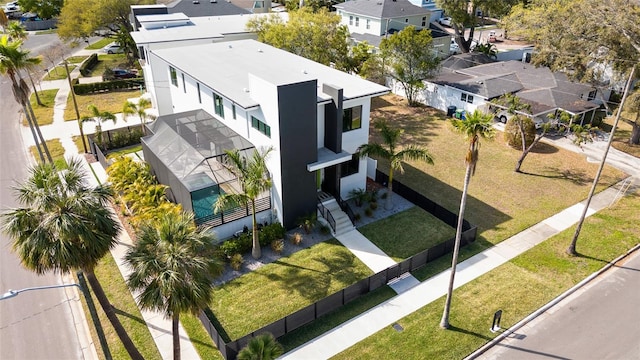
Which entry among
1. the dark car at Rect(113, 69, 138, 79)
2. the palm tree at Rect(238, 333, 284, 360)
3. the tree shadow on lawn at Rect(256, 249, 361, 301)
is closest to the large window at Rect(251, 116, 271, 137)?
the tree shadow on lawn at Rect(256, 249, 361, 301)

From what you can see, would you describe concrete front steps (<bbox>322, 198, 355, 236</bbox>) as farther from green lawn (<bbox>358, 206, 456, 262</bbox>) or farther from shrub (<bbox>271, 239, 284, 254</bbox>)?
shrub (<bbox>271, 239, 284, 254</bbox>)

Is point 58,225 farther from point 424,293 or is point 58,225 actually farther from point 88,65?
point 88,65

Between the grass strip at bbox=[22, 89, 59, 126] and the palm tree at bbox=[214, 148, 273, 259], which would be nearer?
the palm tree at bbox=[214, 148, 273, 259]

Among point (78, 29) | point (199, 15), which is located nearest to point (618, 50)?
point (199, 15)

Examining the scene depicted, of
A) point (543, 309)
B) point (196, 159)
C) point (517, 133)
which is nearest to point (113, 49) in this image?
point (196, 159)

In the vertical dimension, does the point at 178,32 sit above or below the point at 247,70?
above

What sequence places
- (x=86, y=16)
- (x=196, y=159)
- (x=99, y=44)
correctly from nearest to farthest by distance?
(x=196, y=159) < (x=86, y=16) < (x=99, y=44)

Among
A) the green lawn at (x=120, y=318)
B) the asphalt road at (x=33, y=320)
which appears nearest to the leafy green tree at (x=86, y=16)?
the asphalt road at (x=33, y=320)

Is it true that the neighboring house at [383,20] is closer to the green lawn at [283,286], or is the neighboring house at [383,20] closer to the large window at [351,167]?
the large window at [351,167]
